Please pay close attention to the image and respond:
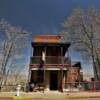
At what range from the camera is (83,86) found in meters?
35.4

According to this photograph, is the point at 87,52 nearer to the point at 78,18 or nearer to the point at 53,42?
the point at 78,18

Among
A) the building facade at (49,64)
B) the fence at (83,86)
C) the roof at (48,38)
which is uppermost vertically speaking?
the roof at (48,38)

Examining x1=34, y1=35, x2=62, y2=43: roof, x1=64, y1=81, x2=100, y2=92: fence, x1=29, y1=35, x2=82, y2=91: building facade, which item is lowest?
x1=64, y1=81, x2=100, y2=92: fence

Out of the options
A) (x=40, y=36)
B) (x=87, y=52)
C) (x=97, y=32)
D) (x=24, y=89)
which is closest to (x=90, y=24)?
(x=97, y=32)

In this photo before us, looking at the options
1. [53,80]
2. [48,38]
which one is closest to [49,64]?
[53,80]

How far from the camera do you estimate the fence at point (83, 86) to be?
34.4 m

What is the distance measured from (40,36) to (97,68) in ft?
42.8

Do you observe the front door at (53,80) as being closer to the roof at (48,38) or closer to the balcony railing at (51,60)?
the balcony railing at (51,60)

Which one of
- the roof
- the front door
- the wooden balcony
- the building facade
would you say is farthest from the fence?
the roof

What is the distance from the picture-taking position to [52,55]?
134 feet

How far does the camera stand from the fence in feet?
113

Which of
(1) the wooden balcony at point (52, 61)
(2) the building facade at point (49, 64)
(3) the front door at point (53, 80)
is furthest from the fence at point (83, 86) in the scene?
(3) the front door at point (53, 80)

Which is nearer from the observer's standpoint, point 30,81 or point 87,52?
point 30,81

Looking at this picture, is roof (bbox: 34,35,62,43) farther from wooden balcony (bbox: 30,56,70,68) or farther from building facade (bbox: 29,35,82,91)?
wooden balcony (bbox: 30,56,70,68)
